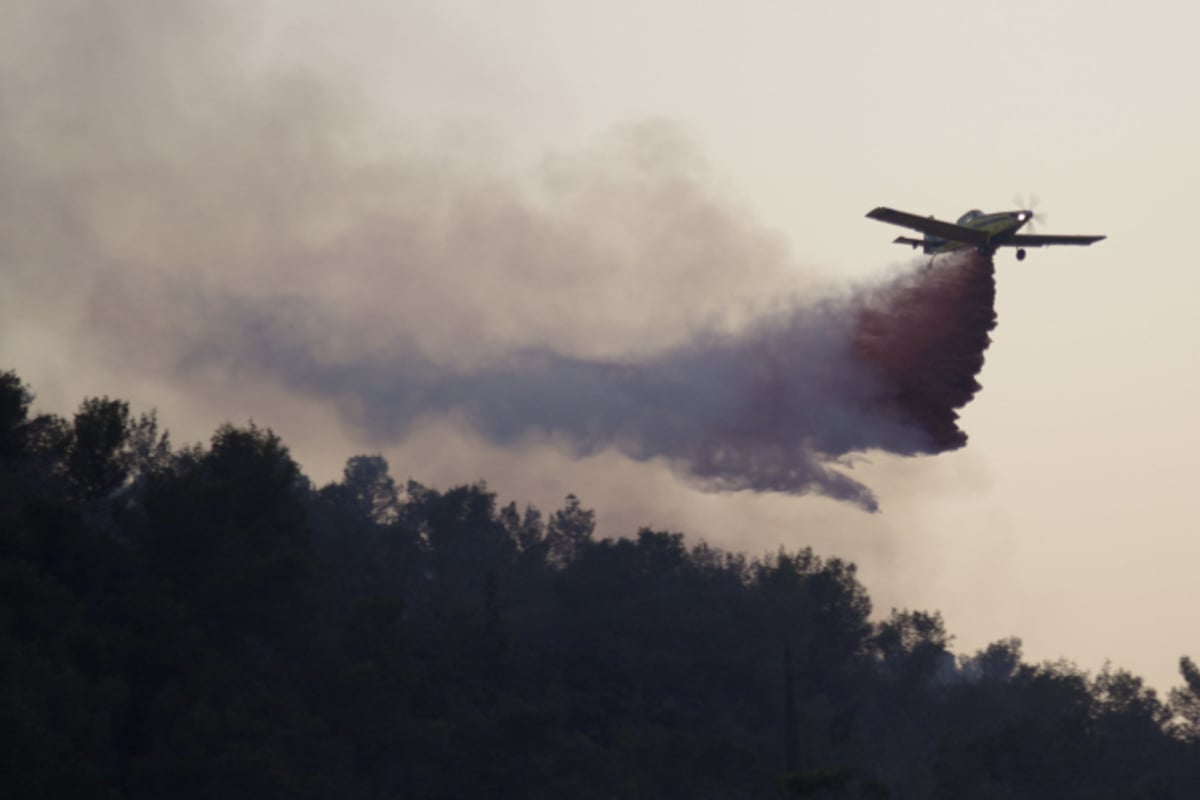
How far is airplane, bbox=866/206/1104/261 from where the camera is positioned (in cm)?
5694

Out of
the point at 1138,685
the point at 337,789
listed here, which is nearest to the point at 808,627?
the point at 1138,685

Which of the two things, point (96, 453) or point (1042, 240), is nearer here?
point (1042, 240)

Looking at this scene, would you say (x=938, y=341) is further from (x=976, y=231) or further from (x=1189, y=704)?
(x=1189, y=704)

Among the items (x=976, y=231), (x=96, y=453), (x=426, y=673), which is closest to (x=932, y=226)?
(x=976, y=231)

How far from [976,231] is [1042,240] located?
3.20 m

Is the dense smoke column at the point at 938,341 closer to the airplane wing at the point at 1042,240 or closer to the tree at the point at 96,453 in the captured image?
the airplane wing at the point at 1042,240

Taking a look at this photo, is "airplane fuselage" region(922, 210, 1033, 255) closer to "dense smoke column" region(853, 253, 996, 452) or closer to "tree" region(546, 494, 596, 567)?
"dense smoke column" region(853, 253, 996, 452)

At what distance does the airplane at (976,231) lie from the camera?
56938mm

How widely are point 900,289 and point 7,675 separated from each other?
118 feet

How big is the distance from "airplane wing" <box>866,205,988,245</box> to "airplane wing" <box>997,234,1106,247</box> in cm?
111

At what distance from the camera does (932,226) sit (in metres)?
58.4

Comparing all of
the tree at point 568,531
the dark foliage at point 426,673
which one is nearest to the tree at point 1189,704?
the dark foliage at point 426,673

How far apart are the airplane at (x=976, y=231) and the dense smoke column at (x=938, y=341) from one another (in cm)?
62

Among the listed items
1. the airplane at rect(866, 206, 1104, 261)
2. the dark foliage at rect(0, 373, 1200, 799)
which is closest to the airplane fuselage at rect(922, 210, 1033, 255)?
the airplane at rect(866, 206, 1104, 261)
